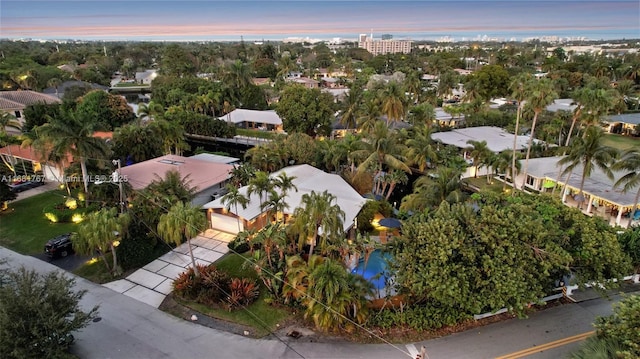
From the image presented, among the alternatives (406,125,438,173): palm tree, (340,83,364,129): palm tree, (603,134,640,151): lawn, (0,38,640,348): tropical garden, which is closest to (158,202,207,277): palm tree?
(0,38,640,348): tropical garden

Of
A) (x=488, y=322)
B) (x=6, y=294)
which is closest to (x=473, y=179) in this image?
(x=488, y=322)

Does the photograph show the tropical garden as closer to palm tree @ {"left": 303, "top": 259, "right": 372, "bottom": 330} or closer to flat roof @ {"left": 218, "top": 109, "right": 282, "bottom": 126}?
palm tree @ {"left": 303, "top": 259, "right": 372, "bottom": 330}

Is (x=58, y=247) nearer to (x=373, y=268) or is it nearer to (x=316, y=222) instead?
(x=316, y=222)

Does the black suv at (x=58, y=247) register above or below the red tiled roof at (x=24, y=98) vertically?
below

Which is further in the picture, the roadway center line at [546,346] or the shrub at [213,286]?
the shrub at [213,286]

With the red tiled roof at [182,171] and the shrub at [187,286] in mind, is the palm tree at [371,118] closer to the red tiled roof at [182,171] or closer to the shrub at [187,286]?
the red tiled roof at [182,171]

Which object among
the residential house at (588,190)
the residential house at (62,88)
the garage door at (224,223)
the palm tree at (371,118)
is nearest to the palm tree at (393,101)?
the palm tree at (371,118)
